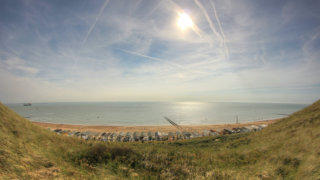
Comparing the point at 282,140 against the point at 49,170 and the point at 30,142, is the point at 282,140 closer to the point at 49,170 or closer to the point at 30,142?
the point at 49,170

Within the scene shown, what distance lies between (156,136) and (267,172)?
2134 cm

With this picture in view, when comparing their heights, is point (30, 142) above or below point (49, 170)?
above

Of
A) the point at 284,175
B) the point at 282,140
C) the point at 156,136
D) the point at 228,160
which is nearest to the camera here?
the point at 284,175

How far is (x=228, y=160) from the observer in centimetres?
909

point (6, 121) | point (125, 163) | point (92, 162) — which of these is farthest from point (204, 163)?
point (6, 121)

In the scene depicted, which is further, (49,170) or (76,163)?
(76,163)

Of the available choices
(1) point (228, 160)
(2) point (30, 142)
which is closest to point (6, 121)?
(2) point (30, 142)

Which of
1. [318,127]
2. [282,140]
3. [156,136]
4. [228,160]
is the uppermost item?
[318,127]

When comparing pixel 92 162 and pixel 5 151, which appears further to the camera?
pixel 92 162

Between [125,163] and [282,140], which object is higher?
[282,140]

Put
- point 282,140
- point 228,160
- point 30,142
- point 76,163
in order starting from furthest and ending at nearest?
point 282,140 < point 228,160 < point 30,142 < point 76,163

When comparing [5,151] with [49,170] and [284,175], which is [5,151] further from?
[284,175]

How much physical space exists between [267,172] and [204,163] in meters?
3.39

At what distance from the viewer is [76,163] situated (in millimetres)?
7887
